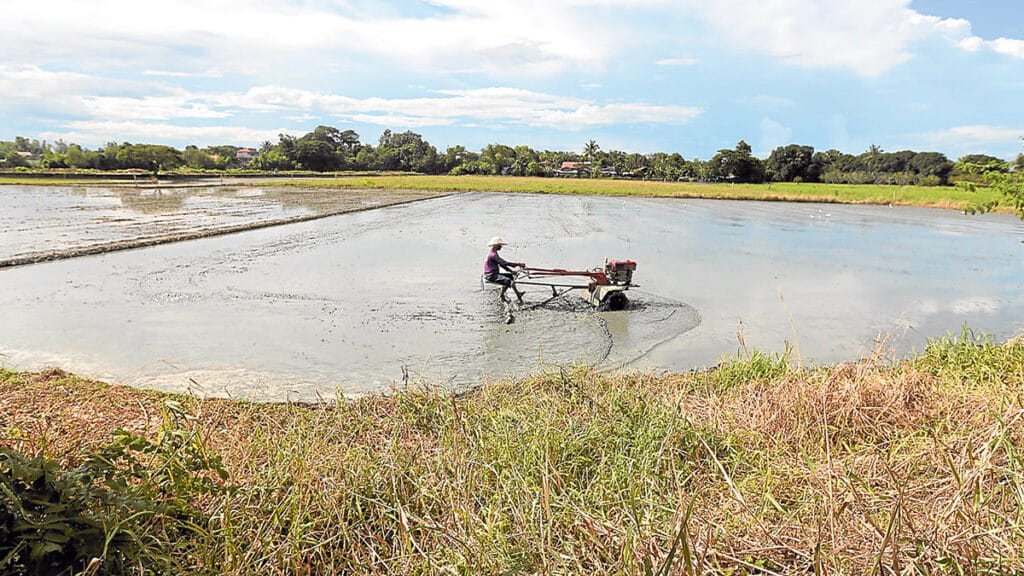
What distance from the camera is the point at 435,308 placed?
8.69 metres

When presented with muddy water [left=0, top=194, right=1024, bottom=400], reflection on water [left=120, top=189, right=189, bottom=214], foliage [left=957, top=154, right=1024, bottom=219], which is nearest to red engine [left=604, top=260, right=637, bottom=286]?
muddy water [left=0, top=194, right=1024, bottom=400]

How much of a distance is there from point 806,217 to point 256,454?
27.8 metres

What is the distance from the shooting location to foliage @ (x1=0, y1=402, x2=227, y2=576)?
65.6 inches

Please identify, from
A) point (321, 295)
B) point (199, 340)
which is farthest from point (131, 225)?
point (199, 340)

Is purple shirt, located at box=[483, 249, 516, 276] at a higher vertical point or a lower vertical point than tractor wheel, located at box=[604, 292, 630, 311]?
higher

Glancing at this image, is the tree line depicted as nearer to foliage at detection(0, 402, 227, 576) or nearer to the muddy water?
the muddy water

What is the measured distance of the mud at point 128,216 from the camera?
13570 millimetres

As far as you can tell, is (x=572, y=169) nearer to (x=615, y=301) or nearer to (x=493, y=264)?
(x=615, y=301)

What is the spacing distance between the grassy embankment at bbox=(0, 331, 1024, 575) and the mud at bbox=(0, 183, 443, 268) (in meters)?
11.0

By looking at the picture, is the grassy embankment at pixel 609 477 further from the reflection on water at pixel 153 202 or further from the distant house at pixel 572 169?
the distant house at pixel 572 169

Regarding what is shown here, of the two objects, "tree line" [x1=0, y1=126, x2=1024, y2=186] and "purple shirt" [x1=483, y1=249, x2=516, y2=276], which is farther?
"tree line" [x1=0, y1=126, x2=1024, y2=186]

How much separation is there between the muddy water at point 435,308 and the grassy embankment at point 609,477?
4.03ft

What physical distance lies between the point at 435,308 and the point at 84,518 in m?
6.92

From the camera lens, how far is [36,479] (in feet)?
5.60
